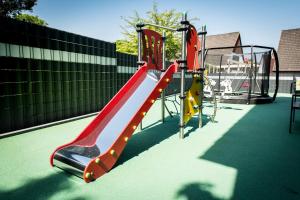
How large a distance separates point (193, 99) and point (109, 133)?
247cm

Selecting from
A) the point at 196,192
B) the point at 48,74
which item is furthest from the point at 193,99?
the point at 48,74

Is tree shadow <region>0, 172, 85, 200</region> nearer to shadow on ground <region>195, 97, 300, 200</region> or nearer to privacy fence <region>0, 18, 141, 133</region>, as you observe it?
shadow on ground <region>195, 97, 300, 200</region>

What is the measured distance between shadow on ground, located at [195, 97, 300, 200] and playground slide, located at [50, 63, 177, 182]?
1072 mm

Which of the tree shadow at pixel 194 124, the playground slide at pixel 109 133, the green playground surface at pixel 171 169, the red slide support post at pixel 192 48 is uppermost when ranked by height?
the red slide support post at pixel 192 48

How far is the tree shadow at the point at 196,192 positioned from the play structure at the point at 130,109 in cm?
103

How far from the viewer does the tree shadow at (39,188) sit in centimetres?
222

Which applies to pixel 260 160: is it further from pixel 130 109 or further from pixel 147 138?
pixel 130 109

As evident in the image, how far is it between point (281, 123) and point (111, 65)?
5.72 meters

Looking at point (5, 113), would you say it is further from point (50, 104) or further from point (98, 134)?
point (98, 134)

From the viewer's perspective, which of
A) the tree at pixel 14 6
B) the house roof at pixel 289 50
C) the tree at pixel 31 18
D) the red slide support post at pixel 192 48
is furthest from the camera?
the tree at pixel 31 18

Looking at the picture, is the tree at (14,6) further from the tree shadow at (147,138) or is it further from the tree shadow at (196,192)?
the tree shadow at (196,192)

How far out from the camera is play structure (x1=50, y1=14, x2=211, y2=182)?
2.77m

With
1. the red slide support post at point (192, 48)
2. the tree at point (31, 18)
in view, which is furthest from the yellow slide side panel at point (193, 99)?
the tree at point (31, 18)

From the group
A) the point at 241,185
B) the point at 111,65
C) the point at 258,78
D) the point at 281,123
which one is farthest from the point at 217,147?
the point at 258,78
